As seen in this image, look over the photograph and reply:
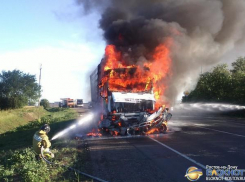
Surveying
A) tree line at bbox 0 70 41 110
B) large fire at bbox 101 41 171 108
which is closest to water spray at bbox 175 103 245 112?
large fire at bbox 101 41 171 108

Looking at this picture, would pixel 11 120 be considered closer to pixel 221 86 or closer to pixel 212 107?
pixel 221 86

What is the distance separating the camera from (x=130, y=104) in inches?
478

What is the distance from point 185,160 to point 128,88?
633 centimetres

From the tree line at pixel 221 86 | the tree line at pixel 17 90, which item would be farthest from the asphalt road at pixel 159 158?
the tree line at pixel 17 90

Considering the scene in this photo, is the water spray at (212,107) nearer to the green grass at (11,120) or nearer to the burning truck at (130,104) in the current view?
the burning truck at (130,104)

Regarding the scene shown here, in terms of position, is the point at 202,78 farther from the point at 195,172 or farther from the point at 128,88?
the point at 195,172

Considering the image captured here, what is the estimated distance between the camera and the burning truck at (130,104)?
39.3 ft

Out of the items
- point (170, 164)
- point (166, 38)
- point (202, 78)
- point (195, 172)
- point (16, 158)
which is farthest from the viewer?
point (202, 78)

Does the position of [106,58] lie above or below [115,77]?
above

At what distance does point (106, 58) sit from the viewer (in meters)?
14.7

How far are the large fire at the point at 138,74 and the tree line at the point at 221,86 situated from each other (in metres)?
17.4

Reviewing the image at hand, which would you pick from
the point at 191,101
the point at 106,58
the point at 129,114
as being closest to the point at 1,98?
the point at 191,101

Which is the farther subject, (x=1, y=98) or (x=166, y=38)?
(x=1, y=98)
